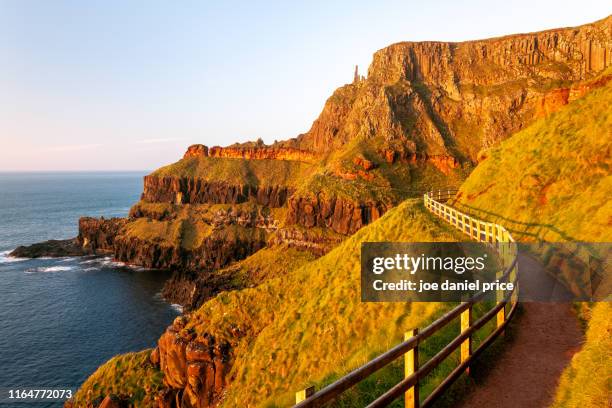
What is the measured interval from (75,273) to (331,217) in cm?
5638

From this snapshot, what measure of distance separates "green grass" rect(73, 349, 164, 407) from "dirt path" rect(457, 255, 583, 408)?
2827 cm

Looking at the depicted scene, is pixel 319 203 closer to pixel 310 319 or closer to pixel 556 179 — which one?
pixel 310 319

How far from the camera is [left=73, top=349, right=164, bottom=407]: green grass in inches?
1199

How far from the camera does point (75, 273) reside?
3246 inches

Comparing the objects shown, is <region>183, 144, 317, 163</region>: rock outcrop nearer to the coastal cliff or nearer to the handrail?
the coastal cliff

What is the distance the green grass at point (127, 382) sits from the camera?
30.5 meters

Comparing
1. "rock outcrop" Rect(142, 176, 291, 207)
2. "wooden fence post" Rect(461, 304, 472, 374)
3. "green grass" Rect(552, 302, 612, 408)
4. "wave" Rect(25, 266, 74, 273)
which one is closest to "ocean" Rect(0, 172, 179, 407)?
"wave" Rect(25, 266, 74, 273)

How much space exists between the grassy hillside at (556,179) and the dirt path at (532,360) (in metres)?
5.22

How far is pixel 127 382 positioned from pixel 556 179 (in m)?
35.8

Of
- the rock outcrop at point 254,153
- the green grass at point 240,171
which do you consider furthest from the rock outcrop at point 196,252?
the rock outcrop at point 254,153

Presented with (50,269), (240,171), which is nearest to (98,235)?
(50,269)

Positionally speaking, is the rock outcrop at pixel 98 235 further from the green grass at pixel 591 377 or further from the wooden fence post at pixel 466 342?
the green grass at pixel 591 377

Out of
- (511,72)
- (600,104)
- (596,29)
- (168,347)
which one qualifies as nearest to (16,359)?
(168,347)

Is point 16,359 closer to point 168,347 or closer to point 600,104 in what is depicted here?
point 168,347
